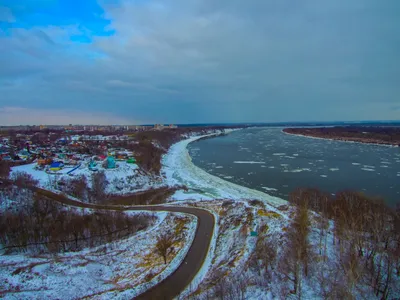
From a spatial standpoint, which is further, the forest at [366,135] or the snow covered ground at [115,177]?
the forest at [366,135]

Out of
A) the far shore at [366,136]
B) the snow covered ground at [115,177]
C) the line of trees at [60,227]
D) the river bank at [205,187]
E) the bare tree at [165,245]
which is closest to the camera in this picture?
the bare tree at [165,245]

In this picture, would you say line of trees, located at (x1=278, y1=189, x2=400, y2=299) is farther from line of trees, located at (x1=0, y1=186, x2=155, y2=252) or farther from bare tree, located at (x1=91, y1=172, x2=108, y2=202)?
bare tree, located at (x1=91, y1=172, x2=108, y2=202)

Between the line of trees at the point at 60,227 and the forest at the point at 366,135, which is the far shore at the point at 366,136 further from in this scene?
the line of trees at the point at 60,227

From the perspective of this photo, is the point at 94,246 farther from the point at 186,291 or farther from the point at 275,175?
the point at 275,175

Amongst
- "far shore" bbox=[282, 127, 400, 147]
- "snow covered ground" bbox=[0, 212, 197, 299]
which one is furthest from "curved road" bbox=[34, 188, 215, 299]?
"far shore" bbox=[282, 127, 400, 147]

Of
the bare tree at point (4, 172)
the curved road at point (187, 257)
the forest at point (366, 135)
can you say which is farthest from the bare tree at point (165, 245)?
the forest at point (366, 135)
